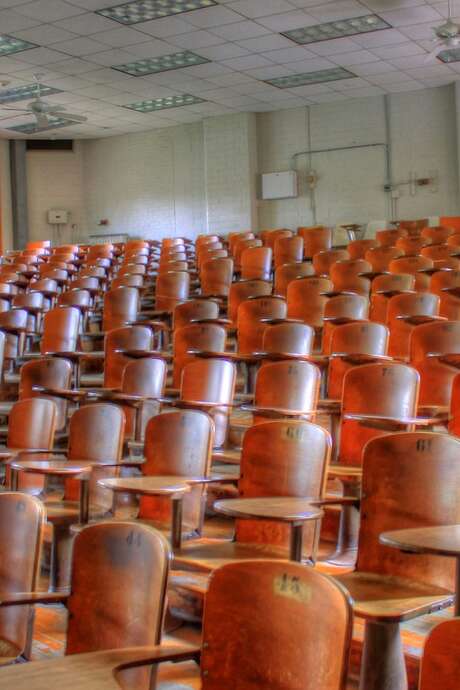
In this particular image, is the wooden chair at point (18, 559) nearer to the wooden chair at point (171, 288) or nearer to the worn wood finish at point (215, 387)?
the worn wood finish at point (215, 387)

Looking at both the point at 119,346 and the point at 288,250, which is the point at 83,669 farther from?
the point at 288,250

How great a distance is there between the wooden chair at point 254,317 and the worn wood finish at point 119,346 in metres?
0.58

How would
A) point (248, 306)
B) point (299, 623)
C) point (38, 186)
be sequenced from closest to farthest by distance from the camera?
1. point (299, 623)
2. point (248, 306)
3. point (38, 186)

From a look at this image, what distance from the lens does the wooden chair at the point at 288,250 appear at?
28.8 ft

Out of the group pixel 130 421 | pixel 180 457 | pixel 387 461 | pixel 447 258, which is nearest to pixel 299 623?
pixel 387 461

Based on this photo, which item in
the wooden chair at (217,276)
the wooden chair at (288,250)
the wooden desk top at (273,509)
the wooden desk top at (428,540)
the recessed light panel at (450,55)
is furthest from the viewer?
the recessed light panel at (450,55)

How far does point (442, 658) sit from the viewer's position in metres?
1.43

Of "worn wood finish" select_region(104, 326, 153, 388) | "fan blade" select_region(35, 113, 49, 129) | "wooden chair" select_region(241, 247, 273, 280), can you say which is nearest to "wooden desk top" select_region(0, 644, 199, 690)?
"worn wood finish" select_region(104, 326, 153, 388)

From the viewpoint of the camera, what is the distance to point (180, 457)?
3.40 m

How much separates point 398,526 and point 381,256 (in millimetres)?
5333

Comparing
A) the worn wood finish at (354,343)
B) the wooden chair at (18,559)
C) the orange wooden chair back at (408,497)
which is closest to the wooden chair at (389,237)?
the worn wood finish at (354,343)

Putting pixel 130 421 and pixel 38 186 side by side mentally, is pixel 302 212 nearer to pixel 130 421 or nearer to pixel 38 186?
pixel 38 186

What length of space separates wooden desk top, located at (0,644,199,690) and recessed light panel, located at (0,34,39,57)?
801cm

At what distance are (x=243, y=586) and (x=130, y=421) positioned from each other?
118 inches
